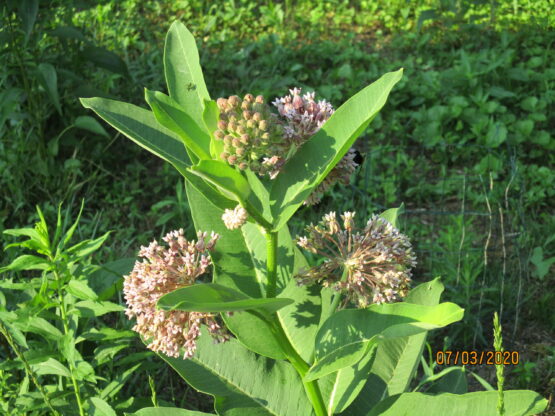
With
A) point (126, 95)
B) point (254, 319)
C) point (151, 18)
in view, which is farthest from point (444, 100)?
point (254, 319)

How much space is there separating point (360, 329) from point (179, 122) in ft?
1.64

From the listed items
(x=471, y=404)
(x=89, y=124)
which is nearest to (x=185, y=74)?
(x=471, y=404)

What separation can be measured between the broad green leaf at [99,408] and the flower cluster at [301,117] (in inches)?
35.6

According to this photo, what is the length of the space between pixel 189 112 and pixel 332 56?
10.8 feet

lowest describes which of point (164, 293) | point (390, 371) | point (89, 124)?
point (89, 124)

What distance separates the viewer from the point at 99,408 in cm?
178

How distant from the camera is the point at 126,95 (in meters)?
3.86

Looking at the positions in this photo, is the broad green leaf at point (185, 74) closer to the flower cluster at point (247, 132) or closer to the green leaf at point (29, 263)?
the flower cluster at point (247, 132)

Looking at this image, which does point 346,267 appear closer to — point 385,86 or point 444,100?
point 385,86

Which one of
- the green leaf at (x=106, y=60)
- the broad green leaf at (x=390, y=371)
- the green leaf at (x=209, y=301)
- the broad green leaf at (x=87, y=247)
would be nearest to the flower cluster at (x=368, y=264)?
the green leaf at (x=209, y=301)

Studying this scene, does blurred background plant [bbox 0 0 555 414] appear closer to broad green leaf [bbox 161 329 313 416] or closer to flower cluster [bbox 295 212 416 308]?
broad green leaf [bbox 161 329 313 416]

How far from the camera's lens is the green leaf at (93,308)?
1810mm

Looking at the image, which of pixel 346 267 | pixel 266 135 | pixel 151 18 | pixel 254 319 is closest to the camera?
pixel 266 135

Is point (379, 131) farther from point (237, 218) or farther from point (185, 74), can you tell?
point (237, 218)
